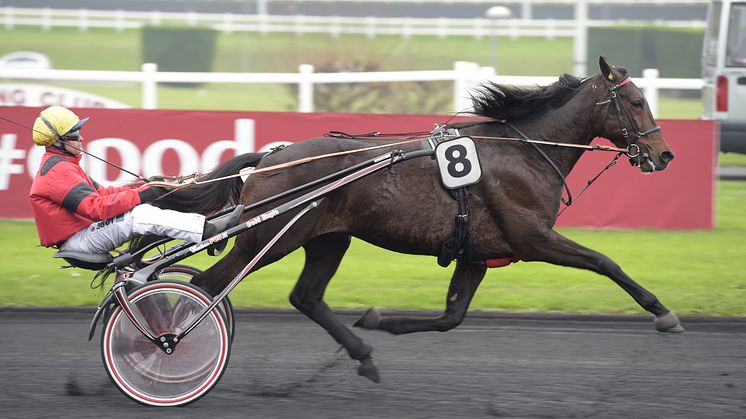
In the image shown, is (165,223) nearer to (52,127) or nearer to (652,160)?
(52,127)

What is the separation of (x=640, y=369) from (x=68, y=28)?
2723cm

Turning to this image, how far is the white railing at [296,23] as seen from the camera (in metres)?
28.4

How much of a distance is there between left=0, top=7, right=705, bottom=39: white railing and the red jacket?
21693 mm

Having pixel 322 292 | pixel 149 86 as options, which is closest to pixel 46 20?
pixel 149 86

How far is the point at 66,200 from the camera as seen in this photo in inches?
215

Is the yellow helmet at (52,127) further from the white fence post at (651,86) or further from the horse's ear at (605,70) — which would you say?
the white fence post at (651,86)

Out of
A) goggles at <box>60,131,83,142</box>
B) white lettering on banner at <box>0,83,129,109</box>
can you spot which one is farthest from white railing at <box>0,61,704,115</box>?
goggles at <box>60,131,83,142</box>

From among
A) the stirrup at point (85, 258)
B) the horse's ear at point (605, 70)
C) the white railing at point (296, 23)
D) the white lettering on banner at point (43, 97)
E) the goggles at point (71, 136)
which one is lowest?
the stirrup at point (85, 258)

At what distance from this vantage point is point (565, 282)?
8797mm

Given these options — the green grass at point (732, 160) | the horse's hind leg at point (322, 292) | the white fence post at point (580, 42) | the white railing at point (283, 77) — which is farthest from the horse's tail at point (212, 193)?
the green grass at point (732, 160)

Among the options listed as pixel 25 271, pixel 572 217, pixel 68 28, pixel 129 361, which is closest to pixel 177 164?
pixel 25 271

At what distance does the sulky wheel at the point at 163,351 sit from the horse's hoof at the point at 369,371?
760mm

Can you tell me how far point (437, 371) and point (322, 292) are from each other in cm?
78

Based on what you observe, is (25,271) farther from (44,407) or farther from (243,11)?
(243,11)
